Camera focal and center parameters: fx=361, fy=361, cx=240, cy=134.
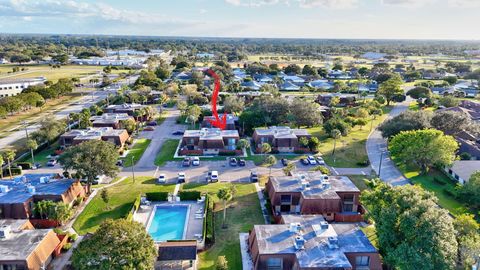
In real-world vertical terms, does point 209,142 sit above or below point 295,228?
above

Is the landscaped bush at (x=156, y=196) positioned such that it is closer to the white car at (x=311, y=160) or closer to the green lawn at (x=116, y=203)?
the green lawn at (x=116, y=203)

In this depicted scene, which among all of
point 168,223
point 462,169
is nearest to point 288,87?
point 462,169

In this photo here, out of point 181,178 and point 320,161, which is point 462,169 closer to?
point 320,161

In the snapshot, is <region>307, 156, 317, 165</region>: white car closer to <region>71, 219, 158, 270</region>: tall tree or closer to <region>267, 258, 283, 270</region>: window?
<region>267, 258, 283, 270</region>: window

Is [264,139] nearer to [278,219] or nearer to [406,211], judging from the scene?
[278,219]

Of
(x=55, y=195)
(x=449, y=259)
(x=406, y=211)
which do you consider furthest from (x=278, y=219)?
(x=55, y=195)

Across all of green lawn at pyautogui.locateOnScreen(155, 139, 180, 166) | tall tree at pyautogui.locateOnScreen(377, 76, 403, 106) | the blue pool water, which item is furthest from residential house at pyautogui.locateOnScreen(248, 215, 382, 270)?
tall tree at pyautogui.locateOnScreen(377, 76, 403, 106)
